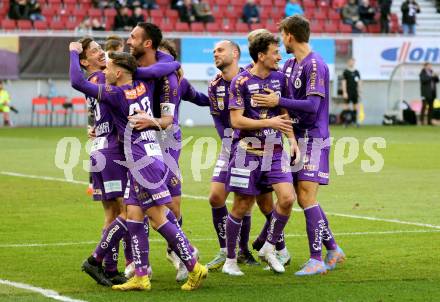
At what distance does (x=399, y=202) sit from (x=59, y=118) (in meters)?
23.1

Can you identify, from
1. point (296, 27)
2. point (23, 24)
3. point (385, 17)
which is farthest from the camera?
point (385, 17)

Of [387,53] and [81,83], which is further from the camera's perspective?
[387,53]

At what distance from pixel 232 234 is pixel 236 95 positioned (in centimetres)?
131

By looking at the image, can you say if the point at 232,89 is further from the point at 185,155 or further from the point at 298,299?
the point at 185,155

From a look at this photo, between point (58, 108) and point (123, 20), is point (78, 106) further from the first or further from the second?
point (123, 20)

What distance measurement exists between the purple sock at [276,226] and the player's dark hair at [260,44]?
1468 millimetres

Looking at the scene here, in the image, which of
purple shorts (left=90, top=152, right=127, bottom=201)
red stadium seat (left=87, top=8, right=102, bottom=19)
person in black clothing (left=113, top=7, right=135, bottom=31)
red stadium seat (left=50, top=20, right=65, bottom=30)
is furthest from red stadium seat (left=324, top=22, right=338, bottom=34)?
purple shorts (left=90, top=152, right=127, bottom=201)

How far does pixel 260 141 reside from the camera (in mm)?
10047

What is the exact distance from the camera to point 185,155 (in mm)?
24078

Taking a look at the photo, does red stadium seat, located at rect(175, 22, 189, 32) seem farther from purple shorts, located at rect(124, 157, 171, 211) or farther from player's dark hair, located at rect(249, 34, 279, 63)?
purple shorts, located at rect(124, 157, 171, 211)

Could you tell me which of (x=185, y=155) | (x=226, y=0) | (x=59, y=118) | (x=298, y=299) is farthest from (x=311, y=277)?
(x=226, y=0)

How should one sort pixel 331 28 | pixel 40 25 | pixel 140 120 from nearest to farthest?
pixel 140 120 → pixel 40 25 → pixel 331 28

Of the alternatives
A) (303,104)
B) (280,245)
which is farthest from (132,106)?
(280,245)

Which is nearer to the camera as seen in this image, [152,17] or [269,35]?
[269,35]
